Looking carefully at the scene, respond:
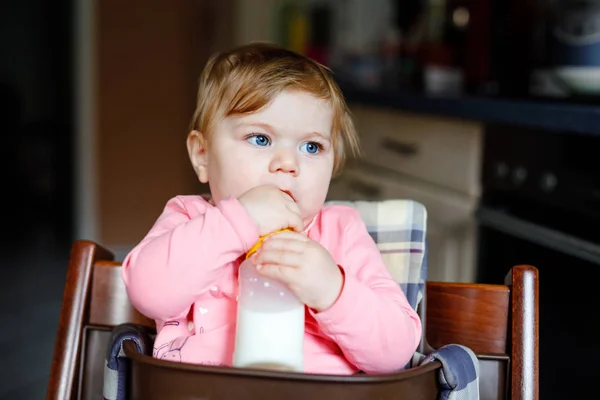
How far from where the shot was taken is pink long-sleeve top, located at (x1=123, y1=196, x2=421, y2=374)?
0.73m

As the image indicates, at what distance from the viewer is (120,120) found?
377 centimetres

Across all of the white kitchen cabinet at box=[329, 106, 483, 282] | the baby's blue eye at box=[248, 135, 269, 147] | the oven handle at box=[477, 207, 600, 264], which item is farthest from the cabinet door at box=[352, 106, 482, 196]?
the baby's blue eye at box=[248, 135, 269, 147]

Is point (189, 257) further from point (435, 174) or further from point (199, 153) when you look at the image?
point (435, 174)

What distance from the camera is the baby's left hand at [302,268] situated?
0.70 m

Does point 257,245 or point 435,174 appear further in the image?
point 435,174

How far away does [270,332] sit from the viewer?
2.23 ft

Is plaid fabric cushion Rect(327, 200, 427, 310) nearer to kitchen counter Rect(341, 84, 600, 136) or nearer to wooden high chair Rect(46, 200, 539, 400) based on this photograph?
wooden high chair Rect(46, 200, 539, 400)

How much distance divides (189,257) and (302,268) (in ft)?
0.37

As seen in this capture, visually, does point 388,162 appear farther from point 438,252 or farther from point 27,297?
→ point 27,297

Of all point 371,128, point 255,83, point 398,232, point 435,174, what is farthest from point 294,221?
point 371,128

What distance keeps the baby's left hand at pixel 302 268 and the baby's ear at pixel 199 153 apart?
195mm

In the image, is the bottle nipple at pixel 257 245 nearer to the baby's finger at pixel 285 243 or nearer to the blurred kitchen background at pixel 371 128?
the baby's finger at pixel 285 243

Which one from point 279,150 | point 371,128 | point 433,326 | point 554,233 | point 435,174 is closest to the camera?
point 279,150

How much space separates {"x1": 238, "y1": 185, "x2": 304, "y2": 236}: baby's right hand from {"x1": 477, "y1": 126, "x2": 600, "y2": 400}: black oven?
2.78 feet
